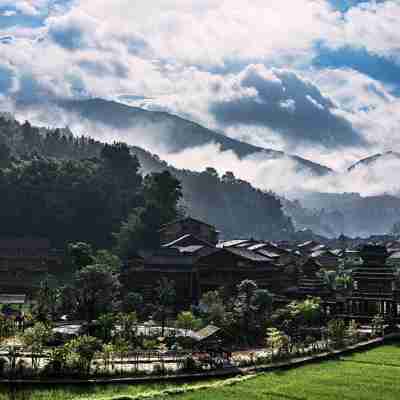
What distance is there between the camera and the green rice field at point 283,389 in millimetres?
25375

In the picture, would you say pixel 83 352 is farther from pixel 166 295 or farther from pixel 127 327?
pixel 166 295

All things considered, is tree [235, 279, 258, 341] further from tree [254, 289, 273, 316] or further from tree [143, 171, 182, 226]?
tree [143, 171, 182, 226]

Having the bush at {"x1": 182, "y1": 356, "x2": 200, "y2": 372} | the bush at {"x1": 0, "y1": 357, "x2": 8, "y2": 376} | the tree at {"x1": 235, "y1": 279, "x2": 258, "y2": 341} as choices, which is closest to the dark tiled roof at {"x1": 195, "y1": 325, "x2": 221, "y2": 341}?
the bush at {"x1": 182, "y1": 356, "x2": 200, "y2": 372}

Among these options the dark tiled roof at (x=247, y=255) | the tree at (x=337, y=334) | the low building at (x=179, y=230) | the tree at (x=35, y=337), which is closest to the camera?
the tree at (x=35, y=337)

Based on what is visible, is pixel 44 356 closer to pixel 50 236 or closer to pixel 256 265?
pixel 256 265

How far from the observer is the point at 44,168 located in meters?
93.9

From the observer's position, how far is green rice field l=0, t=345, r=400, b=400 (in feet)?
83.3

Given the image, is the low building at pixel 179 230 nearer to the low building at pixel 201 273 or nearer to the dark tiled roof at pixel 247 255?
the dark tiled roof at pixel 247 255

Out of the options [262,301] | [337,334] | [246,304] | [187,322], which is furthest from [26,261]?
[337,334]

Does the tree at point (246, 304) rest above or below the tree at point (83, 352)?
above

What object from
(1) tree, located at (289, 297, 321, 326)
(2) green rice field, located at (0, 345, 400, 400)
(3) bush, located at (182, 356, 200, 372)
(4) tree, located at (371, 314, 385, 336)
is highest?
(1) tree, located at (289, 297, 321, 326)

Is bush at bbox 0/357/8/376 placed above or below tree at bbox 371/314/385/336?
below

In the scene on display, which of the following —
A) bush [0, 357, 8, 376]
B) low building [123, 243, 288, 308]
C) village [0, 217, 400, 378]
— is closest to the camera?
bush [0, 357, 8, 376]

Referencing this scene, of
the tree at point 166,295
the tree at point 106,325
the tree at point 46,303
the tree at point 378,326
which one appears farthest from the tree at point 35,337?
the tree at point 378,326
